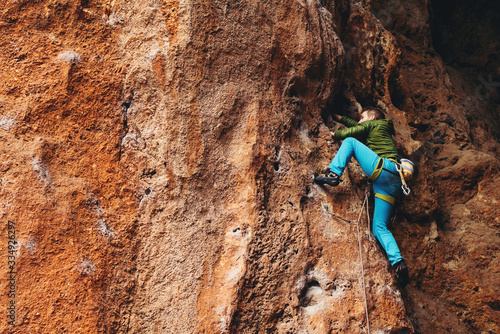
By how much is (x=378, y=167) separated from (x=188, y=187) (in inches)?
81.8

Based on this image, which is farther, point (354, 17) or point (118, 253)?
point (354, 17)

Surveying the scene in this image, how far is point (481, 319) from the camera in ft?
16.0

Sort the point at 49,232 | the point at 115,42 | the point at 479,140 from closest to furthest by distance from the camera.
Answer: the point at 49,232 < the point at 115,42 < the point at 479,140

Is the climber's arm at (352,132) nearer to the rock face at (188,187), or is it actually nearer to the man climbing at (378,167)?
the man climbing at (378,167)

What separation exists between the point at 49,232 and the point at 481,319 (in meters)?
4.73

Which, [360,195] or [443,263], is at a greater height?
[360,195]

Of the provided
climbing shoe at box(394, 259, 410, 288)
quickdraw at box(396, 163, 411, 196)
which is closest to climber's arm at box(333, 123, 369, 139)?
quickdraw at box(396, 163, 411, 196)

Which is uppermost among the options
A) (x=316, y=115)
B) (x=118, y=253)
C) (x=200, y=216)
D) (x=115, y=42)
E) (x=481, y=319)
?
(x=115, y=42)

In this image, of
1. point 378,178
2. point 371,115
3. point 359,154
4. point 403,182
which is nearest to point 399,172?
point 403,182

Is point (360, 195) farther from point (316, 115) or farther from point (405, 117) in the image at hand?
point (405, 117)

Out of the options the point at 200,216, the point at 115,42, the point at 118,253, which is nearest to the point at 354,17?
the point at 115,42

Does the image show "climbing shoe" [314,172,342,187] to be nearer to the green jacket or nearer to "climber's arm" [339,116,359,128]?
the green jacket

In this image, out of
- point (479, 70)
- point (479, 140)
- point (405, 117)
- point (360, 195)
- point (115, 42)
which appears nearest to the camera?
point (115, 42)

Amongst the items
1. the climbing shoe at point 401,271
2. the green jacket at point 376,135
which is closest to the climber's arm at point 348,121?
the green jacket at point 376,135
